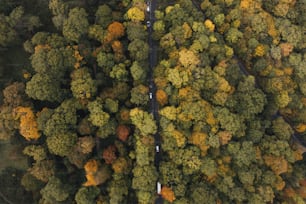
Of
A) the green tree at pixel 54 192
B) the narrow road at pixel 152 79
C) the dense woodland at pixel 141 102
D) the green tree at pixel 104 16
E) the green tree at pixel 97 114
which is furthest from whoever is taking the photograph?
the narrow road at pixel 152 79

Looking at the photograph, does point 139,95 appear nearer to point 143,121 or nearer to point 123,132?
point 143,121

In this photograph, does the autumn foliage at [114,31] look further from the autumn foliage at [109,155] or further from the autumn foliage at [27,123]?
the autumn foliage at [109,155]

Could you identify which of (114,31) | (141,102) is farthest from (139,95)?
(114,31)

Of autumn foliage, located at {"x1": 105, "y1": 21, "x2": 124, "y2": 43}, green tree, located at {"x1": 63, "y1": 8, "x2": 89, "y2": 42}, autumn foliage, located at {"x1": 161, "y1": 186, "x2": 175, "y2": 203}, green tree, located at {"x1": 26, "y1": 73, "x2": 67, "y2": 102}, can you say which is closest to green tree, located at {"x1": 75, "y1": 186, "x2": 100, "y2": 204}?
autumn foliage, located at {"x1": 161, "y1": 186, "x2": 175, "y2": 203}

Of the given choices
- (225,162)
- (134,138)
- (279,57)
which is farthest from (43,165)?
(279,57)

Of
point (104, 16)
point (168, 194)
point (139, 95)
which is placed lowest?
point (168, 194)

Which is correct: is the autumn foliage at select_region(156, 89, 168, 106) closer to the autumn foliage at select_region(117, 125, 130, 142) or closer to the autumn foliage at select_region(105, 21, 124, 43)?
the autumn foliage at select_region(117, 125, 130, 142)

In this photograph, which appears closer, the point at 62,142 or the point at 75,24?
the point at 62,142

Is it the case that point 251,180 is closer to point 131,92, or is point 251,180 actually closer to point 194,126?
point 194,126

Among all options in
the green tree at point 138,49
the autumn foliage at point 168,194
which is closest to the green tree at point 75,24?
the green tree at point 138,49
